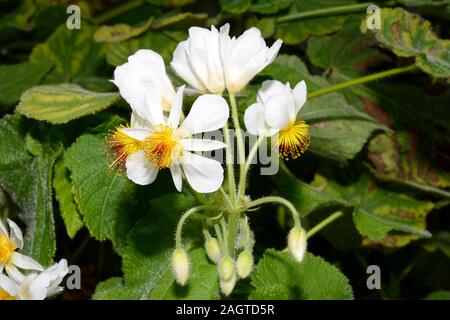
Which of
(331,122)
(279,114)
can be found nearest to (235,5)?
(331,122)

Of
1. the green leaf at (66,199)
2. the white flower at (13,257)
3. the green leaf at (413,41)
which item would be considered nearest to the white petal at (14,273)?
the white flower at (13,257)

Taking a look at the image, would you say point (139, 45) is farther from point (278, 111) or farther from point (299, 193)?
point (278, 111)

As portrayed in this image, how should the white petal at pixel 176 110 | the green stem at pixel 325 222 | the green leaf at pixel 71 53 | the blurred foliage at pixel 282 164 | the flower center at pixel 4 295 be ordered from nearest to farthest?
the white petal at pixel 176 110
the flower center at pixel 4 295
the blurred foliage at pixel 282 164
the green stem at pixel 325 222
the green leaf at pixel 71 53

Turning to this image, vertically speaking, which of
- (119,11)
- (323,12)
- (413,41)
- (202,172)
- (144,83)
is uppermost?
(119,11)

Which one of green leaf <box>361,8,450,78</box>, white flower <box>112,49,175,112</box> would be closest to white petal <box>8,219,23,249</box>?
white flower <box>112,49,175,112</box>

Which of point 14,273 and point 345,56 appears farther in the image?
point 345,56

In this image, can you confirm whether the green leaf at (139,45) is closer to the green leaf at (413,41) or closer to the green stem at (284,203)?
the green leaf at (413,41)

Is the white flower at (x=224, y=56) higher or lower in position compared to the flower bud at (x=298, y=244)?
higher
